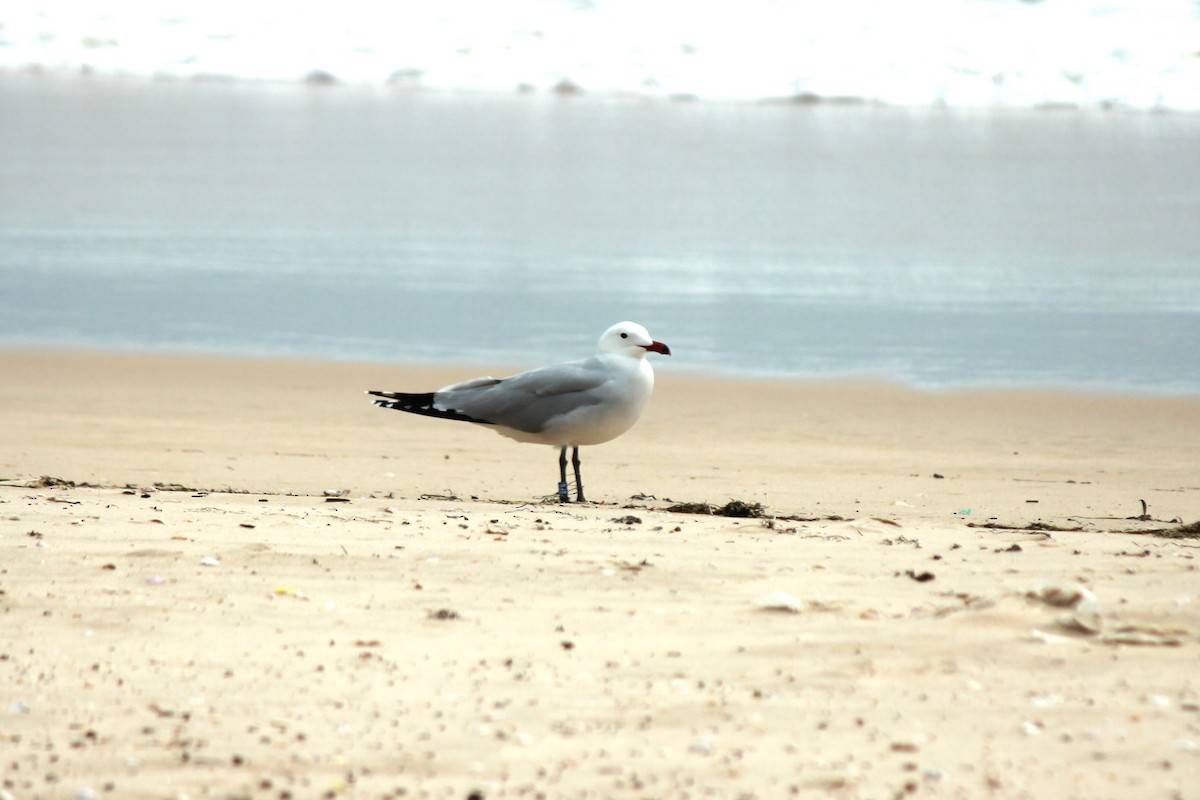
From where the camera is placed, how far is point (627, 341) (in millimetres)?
7066

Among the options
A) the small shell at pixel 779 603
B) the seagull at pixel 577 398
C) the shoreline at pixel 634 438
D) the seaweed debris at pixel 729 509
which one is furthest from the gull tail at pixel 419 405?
the small shell at pixel 779 603

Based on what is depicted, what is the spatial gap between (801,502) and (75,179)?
17.2 meters

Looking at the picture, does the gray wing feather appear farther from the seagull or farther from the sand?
the sand

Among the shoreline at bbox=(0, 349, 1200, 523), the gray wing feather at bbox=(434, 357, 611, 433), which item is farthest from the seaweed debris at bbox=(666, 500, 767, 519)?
the gray wing feather at bbox=(434, 357, 611, 433)

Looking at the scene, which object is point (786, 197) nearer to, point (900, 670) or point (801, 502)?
point (801, 502)

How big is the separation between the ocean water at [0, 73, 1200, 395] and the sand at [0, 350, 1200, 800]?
4.46 meters

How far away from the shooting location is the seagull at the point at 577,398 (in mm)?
6949

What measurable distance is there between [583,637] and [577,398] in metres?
2.71

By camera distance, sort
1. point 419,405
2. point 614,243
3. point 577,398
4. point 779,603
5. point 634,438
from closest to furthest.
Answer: point 779,603 → point 577,398 → point 419,405 → point 634,438 → point 614,243

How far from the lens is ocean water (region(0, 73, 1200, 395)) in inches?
472

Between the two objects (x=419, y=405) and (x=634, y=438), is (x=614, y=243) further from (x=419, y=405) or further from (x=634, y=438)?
(x=419, y=405)

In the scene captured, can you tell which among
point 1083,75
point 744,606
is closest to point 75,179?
point 744,606

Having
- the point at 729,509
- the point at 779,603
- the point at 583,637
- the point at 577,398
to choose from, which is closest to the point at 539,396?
the point at 577,398

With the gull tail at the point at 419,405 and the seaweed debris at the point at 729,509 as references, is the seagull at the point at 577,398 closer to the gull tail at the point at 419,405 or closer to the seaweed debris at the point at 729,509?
the gull tail at the point at 419,405
